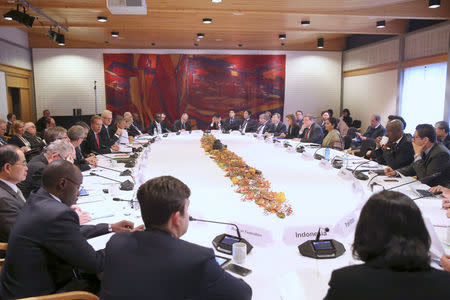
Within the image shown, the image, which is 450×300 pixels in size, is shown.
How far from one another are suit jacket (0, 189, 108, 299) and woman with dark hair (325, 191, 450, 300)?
44.9 inches

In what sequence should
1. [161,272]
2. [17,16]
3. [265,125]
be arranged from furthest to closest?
1. [265,125]
2. [17,16]
3. [161,272]

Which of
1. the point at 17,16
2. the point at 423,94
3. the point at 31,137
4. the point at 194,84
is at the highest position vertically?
the point at 17,16

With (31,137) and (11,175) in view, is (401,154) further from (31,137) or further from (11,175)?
(31,137)

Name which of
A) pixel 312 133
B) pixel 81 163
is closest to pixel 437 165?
pixel 312 133

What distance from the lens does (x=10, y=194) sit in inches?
85.7

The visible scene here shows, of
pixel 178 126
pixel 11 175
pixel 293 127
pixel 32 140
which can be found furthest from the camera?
pixel 178 126

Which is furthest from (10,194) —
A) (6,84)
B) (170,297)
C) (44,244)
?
(6,84)

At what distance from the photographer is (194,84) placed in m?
11.6

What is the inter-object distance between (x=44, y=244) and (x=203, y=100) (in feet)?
33.9

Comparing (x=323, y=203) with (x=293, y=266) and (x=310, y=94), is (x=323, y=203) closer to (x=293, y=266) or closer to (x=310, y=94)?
(x=293, y=266)

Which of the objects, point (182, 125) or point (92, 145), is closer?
point (92, 145)

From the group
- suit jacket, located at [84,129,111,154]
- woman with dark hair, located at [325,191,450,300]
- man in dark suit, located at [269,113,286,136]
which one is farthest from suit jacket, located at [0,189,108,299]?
man in dark suit, located at [269,113,286,136]

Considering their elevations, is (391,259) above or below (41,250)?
above

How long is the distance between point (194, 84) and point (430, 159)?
8.98 meters
